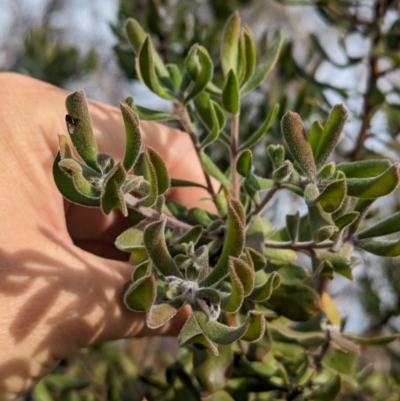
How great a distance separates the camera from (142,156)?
0.73m

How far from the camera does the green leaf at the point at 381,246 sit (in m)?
0.72

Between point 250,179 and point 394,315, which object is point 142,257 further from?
point 394,315

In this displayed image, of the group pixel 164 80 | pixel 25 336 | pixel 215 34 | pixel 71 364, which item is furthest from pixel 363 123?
pixel 71 364

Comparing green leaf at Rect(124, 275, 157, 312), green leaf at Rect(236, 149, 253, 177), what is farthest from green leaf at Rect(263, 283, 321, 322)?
green leaf at Rect(124, 275, 157, 312)

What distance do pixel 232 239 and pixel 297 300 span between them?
29cm

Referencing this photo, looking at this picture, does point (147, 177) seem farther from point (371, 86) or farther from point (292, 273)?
point (371, 86)

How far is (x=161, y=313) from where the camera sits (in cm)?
62

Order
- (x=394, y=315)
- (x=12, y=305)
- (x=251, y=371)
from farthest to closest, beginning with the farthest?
(x=394, y=315), (x=251, y=371), (x=12, y=305)

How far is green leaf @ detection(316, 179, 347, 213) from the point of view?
2.00ft

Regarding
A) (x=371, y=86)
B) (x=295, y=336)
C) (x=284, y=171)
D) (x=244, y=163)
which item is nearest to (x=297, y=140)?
(x=284, y=171)

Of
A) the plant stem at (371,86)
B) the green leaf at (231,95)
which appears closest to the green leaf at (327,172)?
the green leaf at (231,95)

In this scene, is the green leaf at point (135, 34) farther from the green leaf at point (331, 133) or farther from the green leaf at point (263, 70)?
the green leaf at point (331, 133)

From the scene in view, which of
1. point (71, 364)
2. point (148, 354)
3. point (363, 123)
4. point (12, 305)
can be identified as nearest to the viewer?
point (12, 305)

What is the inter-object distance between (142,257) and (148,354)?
5.42ft
